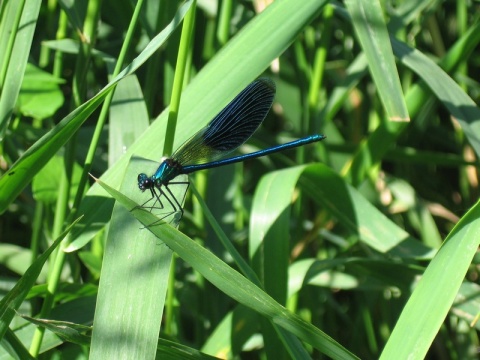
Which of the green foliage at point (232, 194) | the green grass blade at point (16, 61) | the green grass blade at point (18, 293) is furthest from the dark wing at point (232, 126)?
the green grass blade at point (18, 293)

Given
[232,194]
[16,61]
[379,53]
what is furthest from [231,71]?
[232,194]

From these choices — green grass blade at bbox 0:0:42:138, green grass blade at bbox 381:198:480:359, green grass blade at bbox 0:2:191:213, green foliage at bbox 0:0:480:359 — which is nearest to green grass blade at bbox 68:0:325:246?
green foliage at bbox 0:0:480:359

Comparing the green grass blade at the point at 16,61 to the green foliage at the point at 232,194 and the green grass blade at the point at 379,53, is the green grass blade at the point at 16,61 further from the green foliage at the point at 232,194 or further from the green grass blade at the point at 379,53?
the green grass blade at the point at 379,53

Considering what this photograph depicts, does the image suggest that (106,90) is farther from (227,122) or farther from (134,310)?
(227,122)

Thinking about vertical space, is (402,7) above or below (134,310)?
above

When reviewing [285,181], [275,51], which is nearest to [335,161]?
[285,181]

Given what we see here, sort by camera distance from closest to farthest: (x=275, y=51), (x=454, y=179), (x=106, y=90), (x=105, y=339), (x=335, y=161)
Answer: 1. (x=105, y=339)
2. (x=106, y=90)
3. (x=275, y=51)
4. (x=335, y=161)
5. (x=454, y=179)

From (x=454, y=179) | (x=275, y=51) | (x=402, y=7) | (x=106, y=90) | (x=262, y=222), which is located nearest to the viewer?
(x=106, y=90)
